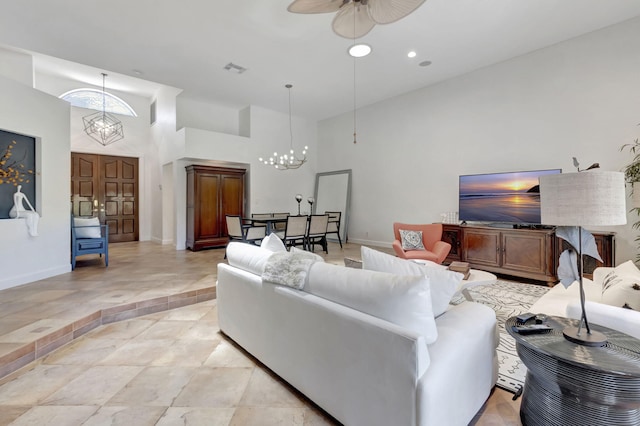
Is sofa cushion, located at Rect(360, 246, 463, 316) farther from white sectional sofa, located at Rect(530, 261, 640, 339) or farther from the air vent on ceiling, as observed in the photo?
the air vent on ceiling

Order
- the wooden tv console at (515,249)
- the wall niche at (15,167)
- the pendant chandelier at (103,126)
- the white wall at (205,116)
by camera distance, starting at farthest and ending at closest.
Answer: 1. the pendant chandelier at (103,126)
2. the white wall at (205,116)
3. the wooden tv console at (515,249)
4. the wall niche at (15,167)

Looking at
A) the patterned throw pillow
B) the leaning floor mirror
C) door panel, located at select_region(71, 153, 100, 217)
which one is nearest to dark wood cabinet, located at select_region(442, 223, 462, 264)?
the patterned throw pillow

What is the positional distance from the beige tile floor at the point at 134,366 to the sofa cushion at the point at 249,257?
0.69 meters

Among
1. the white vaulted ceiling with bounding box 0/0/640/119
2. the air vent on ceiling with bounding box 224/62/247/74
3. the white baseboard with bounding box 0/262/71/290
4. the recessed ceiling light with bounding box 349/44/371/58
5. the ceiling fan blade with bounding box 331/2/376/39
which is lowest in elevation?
the white baseboard with bounding box 0/262/71/290

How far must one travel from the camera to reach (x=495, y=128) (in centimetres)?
493

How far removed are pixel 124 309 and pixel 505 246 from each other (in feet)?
16.1

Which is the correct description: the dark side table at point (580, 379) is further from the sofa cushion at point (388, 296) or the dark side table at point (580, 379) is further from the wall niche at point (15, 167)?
the wall niche at point (15, 167)

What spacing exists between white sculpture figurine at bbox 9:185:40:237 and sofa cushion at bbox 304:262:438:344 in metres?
4.35

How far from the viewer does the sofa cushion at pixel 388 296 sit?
125 cm

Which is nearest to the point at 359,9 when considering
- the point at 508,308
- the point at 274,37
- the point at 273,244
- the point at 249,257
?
the point at 274,37

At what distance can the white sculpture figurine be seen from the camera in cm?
369

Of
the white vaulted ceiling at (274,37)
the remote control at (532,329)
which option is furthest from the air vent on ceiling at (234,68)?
the remote control at (532,329)

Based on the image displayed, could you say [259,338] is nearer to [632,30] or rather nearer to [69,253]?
[69,253]

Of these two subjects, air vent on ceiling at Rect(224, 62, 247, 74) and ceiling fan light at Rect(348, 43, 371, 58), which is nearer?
ceiling fan light at Rect(348, 43, 371, 58)
